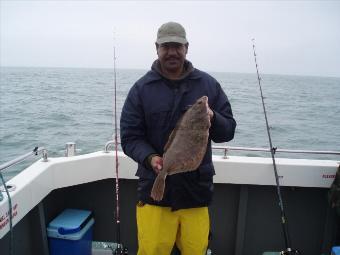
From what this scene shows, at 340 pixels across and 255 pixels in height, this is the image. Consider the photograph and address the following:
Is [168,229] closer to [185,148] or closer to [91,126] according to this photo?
[185,148]

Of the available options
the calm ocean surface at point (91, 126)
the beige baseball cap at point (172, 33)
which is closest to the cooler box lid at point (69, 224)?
the beige baseball cap at point (172, 33)

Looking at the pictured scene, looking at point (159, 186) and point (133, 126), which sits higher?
point (133, 126)

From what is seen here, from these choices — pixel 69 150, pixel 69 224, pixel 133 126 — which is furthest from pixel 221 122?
pixel 69 224

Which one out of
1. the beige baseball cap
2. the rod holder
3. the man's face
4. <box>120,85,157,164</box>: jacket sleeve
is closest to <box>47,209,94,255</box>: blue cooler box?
the rod holder

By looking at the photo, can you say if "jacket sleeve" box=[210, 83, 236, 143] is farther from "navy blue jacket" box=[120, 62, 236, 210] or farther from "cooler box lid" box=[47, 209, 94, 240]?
"cooler box lid" box=[47, 209, 94, 240]

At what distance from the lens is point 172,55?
100 inches

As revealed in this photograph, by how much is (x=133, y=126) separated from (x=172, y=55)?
605mm

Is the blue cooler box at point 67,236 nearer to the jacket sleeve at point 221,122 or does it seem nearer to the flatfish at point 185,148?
the flatfish at point 185,148

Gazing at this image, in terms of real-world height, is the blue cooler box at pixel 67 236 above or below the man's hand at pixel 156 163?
below

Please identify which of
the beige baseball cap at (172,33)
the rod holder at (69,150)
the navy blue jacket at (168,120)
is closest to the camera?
the beige baseball cap at (172,33)

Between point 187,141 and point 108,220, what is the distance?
2174 mm

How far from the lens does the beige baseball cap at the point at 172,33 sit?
2.49 m

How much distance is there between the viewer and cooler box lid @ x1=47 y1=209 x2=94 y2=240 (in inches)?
→ 138

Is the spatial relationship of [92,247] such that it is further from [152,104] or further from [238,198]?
[152,104]
